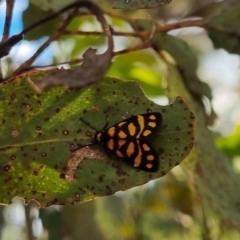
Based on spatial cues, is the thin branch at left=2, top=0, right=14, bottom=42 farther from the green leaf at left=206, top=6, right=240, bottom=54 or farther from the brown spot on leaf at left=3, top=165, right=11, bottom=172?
the green leaf at left=206, top=6, right=240, bottom=54

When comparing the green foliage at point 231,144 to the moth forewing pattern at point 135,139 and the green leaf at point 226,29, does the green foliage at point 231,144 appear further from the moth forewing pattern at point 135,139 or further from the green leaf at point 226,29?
the moth forewing pattern at point 135,139

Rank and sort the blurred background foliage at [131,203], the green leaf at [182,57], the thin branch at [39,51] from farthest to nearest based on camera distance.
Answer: the blurred background foliage at [131,203] → the green leaf at [182,57] → the thin branch at [39,51]

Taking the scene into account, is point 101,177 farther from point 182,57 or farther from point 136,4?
point 182,57

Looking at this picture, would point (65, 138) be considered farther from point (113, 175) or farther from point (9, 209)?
point (9, 209)

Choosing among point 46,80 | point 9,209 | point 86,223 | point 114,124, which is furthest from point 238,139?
→ point 46,80

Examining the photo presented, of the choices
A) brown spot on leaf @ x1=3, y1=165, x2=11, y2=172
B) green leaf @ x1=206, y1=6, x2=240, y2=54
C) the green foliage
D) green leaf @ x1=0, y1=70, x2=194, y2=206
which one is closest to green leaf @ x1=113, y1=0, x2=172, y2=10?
green leaf @ x1=0, y1=70, x2=194, y2=206

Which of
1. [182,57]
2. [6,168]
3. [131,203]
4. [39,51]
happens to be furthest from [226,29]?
[131,203]

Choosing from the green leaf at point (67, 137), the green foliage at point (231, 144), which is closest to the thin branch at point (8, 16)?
the green leaf at point (67, 137)
